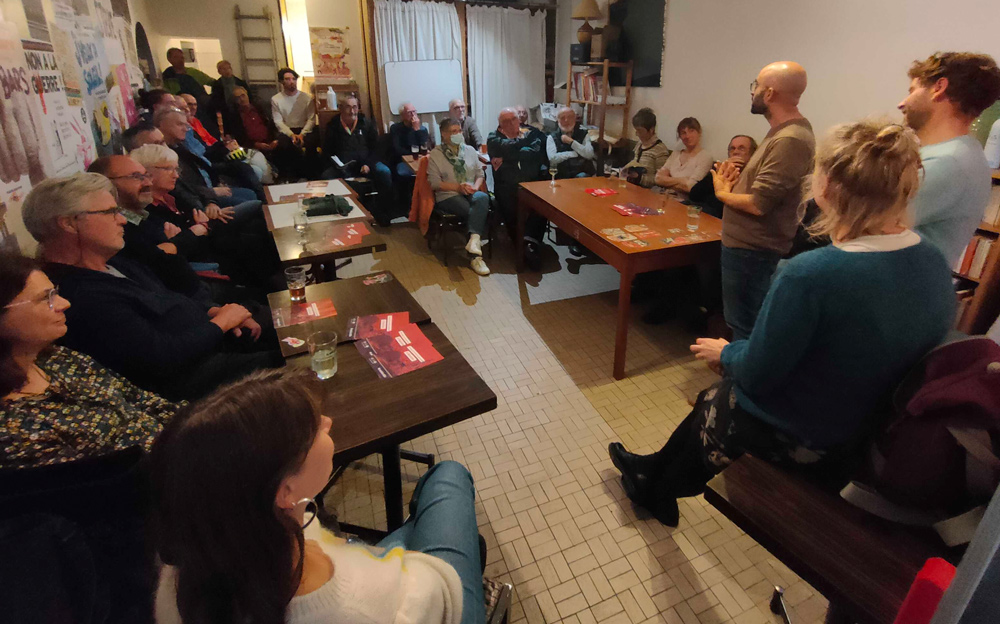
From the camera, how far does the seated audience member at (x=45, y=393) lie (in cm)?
99

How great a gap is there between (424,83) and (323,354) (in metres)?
5.61

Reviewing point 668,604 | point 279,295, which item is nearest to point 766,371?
point 668,604

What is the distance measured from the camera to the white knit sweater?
2.36ft

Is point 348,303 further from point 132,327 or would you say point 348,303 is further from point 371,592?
point 371,592

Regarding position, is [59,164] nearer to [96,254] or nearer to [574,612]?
[96,254]

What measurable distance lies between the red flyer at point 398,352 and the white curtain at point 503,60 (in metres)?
5.64

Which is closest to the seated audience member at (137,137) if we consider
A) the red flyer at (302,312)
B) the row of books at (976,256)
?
the red flyer at (302,312)

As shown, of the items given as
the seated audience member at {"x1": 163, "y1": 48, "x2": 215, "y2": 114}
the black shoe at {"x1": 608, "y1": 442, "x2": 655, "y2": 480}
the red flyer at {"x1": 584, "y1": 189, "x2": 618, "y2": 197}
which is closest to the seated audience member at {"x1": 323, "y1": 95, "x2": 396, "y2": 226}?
the seated audience member at {"x1": 163, "y1": 48, "x2": 215, "y2": 114}

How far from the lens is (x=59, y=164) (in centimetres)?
184

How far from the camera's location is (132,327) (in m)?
1.49

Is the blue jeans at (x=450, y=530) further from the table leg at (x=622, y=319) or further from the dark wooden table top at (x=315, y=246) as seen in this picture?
the table leg at (x=622, y=319)

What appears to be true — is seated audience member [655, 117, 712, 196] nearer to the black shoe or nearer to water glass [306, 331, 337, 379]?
the black shoe

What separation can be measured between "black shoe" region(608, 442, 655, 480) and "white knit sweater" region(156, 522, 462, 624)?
3.77ft

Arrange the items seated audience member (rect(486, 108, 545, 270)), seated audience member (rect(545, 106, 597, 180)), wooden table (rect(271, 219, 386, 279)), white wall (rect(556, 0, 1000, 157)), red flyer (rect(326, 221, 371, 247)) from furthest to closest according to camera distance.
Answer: seated audience member (rect(545, 106, 597, 180))
seated audience member (rect(486, 108, 545, 270))
white wall (rect(556, 0, 1000, 157))
red flyer (rect(326, 221, 371, 247))
wooden table (rect(271, 219, 386, 279))
